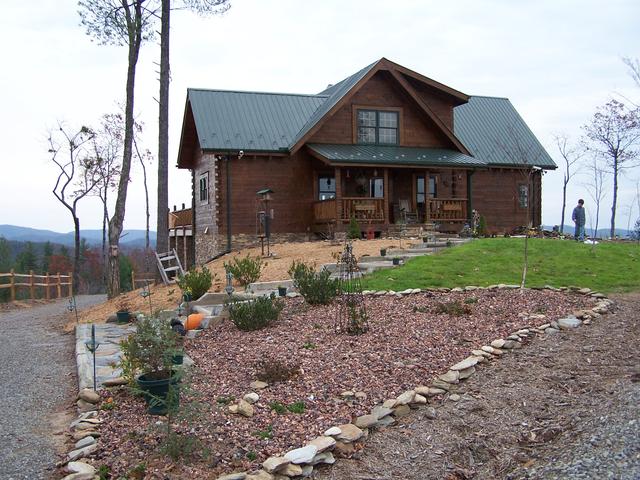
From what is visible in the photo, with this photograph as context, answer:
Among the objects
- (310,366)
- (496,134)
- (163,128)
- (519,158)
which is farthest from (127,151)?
(496,134)

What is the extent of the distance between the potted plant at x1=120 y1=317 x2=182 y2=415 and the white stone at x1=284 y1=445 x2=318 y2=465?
4.79 feet

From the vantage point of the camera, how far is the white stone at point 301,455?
15.3 ft

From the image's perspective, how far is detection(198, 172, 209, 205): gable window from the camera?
2285 centimetres

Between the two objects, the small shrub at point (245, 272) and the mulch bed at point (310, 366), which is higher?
the small shrub at point (245, 272)

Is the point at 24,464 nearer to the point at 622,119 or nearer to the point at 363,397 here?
the point at 363,397

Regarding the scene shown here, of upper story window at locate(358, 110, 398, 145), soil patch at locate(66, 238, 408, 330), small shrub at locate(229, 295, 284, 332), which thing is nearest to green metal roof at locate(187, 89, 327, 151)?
upper story window at locate(358, 110, 398, 145)

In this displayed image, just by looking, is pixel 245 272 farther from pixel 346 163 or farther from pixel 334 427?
pixel 346 163

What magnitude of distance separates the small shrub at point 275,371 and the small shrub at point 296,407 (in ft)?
2.08

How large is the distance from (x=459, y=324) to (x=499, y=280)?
165 inches

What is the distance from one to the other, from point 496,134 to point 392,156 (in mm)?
6960

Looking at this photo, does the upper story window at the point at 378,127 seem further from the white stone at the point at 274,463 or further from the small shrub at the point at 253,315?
the white stone at the point at 274,463

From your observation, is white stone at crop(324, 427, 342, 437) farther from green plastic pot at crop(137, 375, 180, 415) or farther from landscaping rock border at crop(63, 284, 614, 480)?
green plastic pot at crop(137, 375, 180, 415)

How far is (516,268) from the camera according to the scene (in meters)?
13.6

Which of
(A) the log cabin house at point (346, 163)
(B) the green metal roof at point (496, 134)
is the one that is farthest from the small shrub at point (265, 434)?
(B) the green metal roof at point (496, 134)
